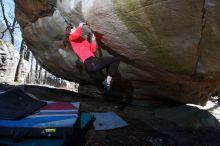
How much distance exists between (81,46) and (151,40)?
151 cm

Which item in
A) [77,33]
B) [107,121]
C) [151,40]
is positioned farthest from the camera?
[77,33]

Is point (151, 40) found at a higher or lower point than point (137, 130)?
higher

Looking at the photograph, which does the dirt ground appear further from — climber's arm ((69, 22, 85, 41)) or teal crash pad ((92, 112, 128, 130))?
climber's arm ((69, 22, 85, 41))

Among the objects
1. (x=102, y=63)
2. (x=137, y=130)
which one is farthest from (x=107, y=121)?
(x=102, y=63)

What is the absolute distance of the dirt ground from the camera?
591 centimetres

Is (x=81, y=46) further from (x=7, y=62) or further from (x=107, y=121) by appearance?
(x=7, y=62)

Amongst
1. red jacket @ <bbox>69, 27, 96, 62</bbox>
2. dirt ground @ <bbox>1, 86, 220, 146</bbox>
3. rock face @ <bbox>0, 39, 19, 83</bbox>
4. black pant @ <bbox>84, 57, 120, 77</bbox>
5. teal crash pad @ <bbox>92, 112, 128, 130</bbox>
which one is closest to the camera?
dirt ground @ <bbox>1, 86, 220, 146</bbox>

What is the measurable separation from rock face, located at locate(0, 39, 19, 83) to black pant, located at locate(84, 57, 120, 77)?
44.7ft

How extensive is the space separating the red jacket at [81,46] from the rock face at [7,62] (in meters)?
13.3

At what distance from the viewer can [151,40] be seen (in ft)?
19.9

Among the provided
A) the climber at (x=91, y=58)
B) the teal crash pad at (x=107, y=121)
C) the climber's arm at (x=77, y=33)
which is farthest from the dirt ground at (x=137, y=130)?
the climber's arm at (x=77, y=33)

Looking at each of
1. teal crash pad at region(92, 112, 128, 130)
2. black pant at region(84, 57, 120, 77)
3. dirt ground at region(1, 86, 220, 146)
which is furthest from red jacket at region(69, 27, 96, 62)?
dirt ground at region(1, 86, 220, 146)

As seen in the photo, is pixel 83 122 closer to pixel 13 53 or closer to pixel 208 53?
pixel 208 53

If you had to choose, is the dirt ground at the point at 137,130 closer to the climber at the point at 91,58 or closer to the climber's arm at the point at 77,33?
the climber at the point at 91,58
